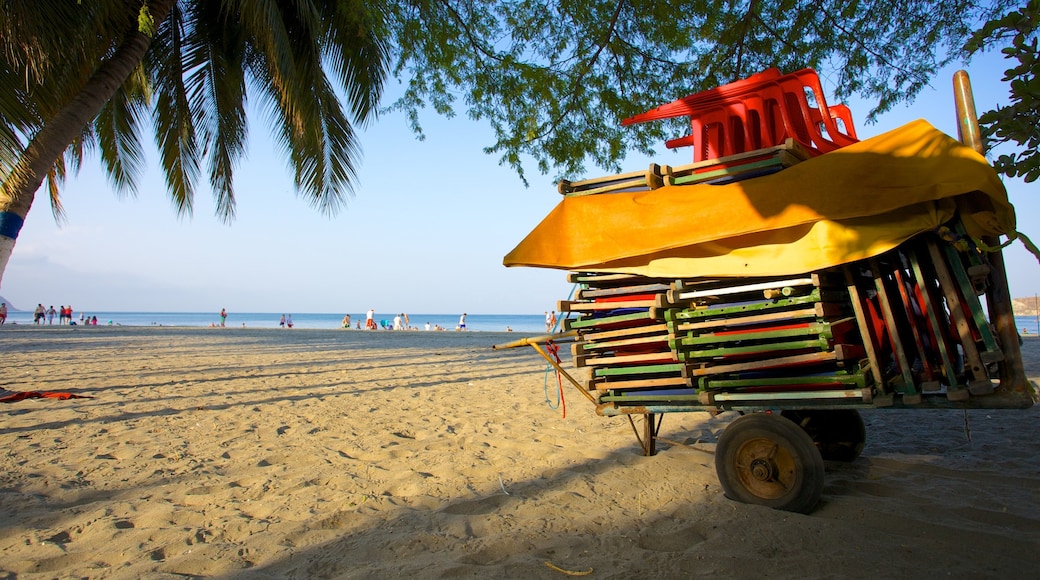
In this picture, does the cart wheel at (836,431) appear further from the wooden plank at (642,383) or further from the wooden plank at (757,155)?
the wooden plank at (757,155)

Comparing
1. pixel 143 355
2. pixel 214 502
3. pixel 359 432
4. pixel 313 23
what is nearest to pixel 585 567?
pixel 214 502

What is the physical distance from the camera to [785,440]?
3287 millimetres

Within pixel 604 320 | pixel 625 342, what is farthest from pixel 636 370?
pixel 604 320

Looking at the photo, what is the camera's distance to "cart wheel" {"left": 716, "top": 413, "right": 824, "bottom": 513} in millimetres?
3252

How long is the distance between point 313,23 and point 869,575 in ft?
29.3

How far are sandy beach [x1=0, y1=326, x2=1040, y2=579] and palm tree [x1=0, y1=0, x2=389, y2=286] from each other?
3.21 m

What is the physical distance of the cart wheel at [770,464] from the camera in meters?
3.25

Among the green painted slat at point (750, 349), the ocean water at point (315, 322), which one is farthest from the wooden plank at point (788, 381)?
the ocean water at point (315, 322)

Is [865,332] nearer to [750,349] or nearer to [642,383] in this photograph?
[750,349]

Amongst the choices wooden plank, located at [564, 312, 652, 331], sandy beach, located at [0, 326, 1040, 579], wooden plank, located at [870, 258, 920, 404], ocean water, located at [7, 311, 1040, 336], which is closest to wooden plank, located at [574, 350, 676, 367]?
wooden plank, located at [564, 312, 652, 331]

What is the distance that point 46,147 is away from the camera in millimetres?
6082

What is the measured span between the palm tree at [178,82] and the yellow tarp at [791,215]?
4.26 metres

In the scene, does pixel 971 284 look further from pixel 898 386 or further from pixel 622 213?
pixel 622 213

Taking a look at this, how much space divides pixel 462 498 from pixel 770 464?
6.37ft
